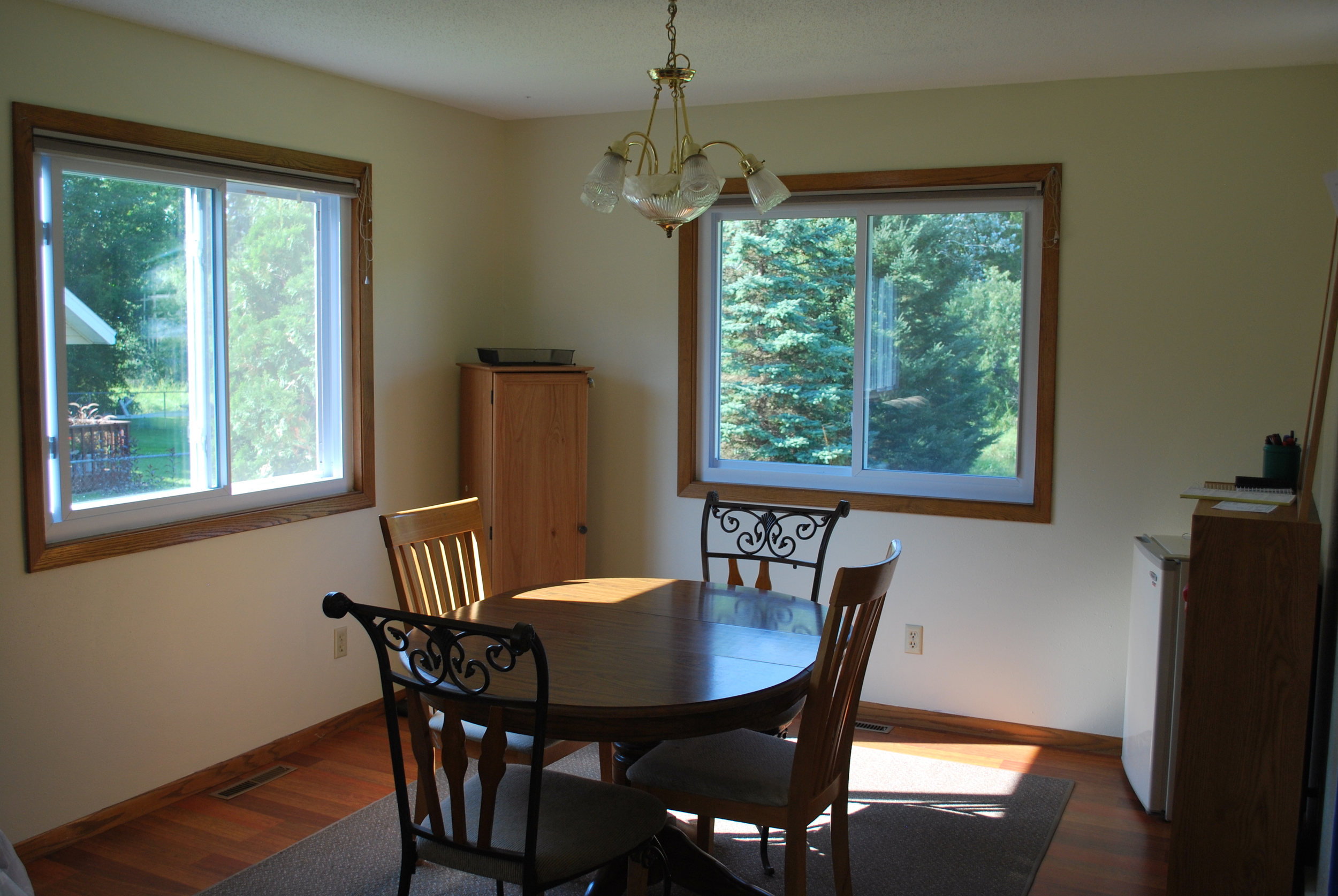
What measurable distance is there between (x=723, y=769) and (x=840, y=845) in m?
0.35

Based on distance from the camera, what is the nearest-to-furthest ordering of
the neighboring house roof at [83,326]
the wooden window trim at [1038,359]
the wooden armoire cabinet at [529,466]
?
the neighboring house roof at [83,326], the wooden window trim at [1038,359], the wooden armoire cabinet at [529,466]

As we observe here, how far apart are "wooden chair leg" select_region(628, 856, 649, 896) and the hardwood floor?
3.97ft

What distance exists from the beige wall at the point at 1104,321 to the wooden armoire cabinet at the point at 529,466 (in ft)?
1.56

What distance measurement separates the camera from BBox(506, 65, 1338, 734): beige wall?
11.2ft

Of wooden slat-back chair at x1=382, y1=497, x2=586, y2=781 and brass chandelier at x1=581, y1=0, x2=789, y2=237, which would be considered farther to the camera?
wooden slat-back chair at x1=382, y1=497, x2=586, y2=781

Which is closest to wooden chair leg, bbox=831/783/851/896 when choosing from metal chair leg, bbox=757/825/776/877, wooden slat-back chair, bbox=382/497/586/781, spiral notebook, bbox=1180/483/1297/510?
metal chair leg, bbox=757/825/776/877

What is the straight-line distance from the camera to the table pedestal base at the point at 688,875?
251 cm

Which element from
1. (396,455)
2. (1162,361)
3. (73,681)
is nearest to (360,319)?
(396,455)

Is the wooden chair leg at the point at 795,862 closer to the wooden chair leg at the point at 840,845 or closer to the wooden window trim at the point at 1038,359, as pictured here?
the wooden chair leg at the point at 840,845

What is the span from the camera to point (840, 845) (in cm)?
239

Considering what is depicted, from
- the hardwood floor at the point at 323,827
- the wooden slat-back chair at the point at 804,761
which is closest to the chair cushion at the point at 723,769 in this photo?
the wooden slat-back chair at the point at 804,761

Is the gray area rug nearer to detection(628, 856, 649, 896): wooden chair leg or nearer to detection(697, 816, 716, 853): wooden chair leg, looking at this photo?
detection(697, 816, 716, 853): wooden chair leg

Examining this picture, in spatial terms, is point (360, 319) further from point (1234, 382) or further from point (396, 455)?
point (1234, 382)

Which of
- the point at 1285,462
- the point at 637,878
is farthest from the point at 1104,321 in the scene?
the point at 637,878
